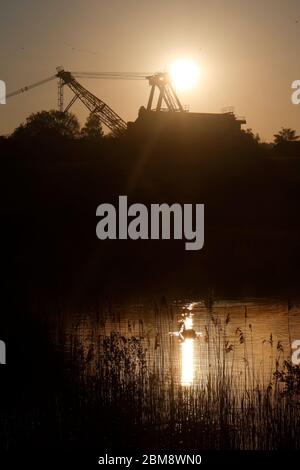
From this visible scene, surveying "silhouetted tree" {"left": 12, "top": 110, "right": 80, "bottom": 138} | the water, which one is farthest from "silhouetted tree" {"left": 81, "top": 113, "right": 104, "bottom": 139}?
the water

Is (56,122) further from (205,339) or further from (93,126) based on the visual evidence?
(205,339)

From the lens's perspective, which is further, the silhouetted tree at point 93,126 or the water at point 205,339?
the silhouetted tree at point 93,126

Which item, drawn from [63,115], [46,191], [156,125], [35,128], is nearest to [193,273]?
[46,191]

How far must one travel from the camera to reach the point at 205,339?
47.4 feet

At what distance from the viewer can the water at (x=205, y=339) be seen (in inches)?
577

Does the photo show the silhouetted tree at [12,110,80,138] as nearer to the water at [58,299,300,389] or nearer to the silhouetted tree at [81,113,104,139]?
the silhouetted tree at [81,113,104,139]

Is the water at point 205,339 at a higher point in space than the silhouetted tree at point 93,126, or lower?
lower

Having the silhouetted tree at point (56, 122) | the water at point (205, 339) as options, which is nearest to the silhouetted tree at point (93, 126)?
the silhouetted tree at point (56, 122)

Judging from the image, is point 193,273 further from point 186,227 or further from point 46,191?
point 46,191

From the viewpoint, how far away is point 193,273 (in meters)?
36.2

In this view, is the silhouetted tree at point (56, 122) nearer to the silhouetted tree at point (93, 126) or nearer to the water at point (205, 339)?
the silhouetted tree at point (93, 126)

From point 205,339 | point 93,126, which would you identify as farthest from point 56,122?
point 205,339

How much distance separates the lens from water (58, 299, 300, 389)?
14.7 m
